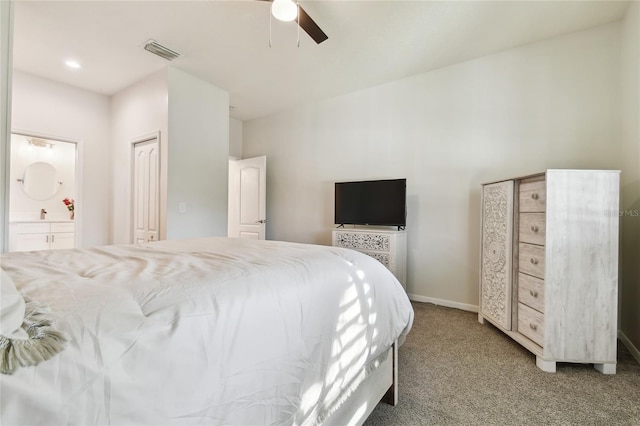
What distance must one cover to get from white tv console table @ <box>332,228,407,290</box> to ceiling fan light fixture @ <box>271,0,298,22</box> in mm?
→ 2252

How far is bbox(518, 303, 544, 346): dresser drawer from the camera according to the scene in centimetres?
191

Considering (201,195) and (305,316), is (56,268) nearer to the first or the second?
(305,316)

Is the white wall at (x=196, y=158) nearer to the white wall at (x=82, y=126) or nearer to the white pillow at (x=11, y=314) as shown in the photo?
the white wall at (x=82, y=126)

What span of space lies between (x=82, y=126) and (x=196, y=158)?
1.69m

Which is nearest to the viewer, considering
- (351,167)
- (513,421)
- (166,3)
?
(513,421)

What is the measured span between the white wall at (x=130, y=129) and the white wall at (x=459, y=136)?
6.23 ft

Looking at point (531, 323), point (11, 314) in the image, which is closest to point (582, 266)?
point (531, 323)

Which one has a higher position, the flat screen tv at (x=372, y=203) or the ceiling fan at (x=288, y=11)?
the ceiling fan at (x=288, y=11)

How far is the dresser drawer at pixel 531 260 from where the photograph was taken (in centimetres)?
195

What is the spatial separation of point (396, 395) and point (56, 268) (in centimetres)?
168

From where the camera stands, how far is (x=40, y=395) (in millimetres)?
421

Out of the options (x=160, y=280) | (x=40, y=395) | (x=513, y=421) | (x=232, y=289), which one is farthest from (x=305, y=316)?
(x=513, y=421)

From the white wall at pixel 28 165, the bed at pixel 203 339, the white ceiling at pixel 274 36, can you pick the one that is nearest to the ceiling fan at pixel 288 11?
the white ceiling at pixel 274 36

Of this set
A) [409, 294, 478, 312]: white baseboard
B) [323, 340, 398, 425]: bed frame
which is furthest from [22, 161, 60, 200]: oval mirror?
[409, 294, 478, 312]: white baseboard
